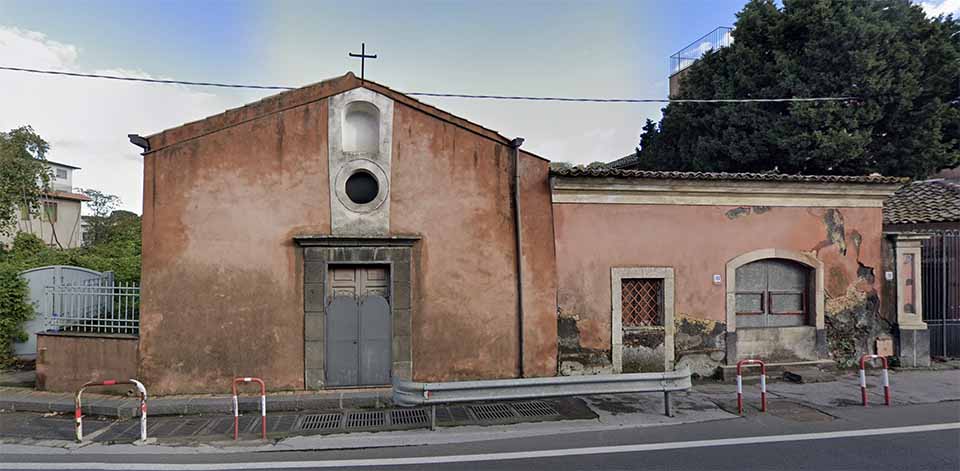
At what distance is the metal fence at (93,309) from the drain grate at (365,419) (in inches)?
167

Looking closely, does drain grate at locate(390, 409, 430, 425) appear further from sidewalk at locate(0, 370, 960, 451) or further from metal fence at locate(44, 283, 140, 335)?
metal fence at locate(44, 283, 140, 335)

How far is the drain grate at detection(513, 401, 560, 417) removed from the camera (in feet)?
25.8

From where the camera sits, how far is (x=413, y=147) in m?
9.40

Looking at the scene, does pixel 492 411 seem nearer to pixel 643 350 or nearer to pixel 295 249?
pixel 643 350

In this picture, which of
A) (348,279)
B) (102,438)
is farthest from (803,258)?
(102,438)

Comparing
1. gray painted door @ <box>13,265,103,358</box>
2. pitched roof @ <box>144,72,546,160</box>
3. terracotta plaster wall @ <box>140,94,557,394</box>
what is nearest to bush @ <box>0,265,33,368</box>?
gray painted door @ <box>13,265,103,358</box>

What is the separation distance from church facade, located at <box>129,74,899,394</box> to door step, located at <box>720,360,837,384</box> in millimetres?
186

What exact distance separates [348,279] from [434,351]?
200 cm

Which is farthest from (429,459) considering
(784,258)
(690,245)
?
(784,258)

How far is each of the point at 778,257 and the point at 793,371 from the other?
225 cm

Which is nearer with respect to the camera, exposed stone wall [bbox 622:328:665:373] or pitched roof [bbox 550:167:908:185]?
pitched roof [bbox 550:167:908:185]

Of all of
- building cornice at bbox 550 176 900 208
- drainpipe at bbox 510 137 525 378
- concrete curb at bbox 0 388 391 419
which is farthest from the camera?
building cornice at bbox 550 176 900 208

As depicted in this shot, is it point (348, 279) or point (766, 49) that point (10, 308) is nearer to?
point (348, 279)

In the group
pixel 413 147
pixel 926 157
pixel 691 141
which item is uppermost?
pixel 691 141
